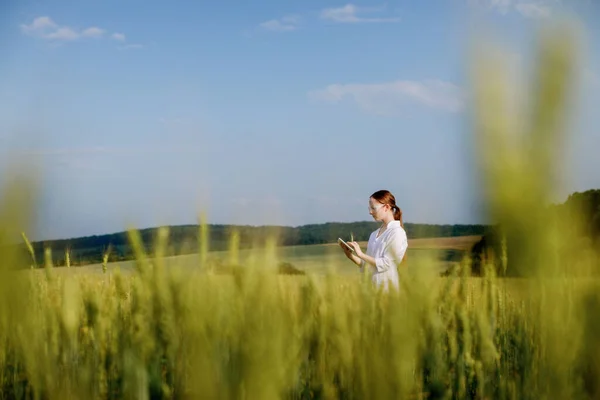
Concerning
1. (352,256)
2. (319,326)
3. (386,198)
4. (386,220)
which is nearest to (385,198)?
(386,198)

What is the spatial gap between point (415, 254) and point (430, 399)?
0.41 m

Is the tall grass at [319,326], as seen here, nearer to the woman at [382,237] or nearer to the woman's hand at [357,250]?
the woman's hand at [357,250]

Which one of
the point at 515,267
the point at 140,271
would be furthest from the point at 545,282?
the point at 140,271

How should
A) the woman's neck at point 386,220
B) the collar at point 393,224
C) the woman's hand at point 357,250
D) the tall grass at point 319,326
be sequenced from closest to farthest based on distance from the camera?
the tall grass at point 319,326
the woman's hand at point 357,250
the collar at point 393,224
the woman's neck at point 386,220

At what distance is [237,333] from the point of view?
130 cm

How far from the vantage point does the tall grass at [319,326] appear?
1.04 meters

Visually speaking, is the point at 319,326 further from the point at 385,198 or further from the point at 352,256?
the point at 385,198

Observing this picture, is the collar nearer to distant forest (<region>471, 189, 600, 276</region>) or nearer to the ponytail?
the ponytail

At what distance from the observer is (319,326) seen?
1.60 m

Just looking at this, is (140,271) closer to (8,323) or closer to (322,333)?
(8,323)

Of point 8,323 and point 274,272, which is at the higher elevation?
point 274,272

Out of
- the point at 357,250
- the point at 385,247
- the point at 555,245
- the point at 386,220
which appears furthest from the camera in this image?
the point at 386,220

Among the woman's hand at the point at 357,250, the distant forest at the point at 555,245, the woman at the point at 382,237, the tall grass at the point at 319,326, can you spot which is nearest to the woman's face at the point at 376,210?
the woman at the point at 382,237

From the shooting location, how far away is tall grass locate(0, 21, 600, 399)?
104 centimetres
